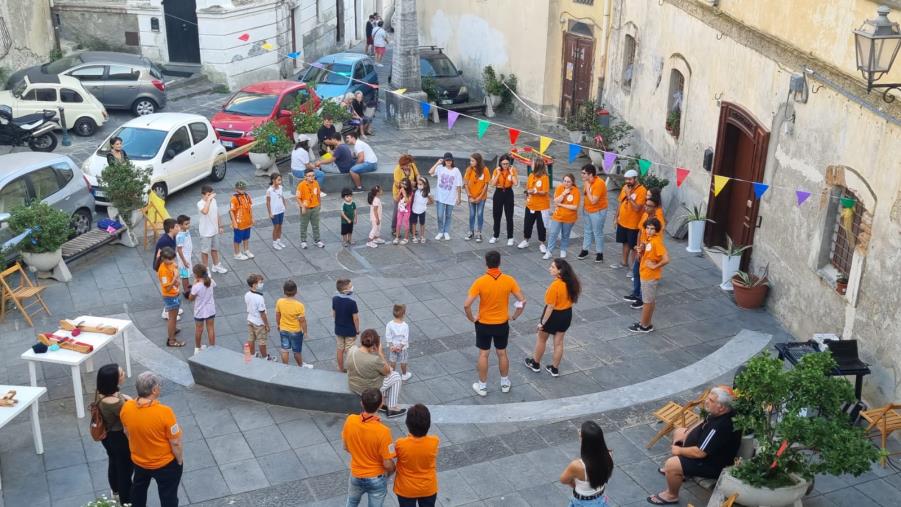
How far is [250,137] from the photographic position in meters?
20.3

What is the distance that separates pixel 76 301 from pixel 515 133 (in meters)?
8.42

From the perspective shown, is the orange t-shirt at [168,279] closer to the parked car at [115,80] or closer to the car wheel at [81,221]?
the car wheel at [81,221]

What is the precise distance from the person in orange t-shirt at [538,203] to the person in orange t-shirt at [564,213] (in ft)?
0.87

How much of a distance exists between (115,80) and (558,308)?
16761mm

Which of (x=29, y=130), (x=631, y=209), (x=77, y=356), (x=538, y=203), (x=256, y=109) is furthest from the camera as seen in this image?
(x=256, y=109)

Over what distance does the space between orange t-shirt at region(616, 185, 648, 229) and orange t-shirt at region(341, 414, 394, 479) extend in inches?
305

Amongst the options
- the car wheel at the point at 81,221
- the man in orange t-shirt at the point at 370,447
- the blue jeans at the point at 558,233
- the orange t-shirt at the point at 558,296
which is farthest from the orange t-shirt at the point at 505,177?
the man in orange t-shirt at the point at 370,447

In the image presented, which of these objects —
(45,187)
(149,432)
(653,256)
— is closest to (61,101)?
(45,187)

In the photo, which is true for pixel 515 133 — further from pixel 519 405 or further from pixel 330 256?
pixel 519 405

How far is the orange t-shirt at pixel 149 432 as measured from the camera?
787 cm

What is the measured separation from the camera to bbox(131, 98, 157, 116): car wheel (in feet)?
78.7

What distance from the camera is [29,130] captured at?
20.4 m

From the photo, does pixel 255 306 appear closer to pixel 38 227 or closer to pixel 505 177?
pixel 38 227

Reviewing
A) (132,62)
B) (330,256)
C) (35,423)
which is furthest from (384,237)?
(132,62)
